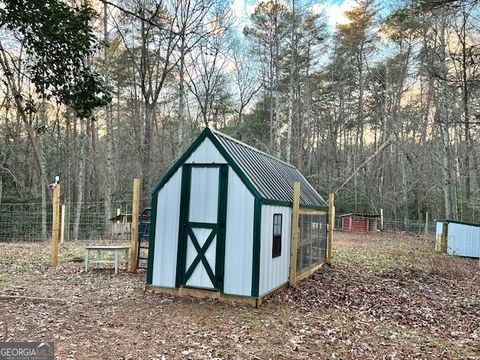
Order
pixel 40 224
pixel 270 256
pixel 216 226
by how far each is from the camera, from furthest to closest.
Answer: pixel 40 224 < pixel 270 256 < pixel 216 226

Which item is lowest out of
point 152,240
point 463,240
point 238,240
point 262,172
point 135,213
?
point 463,240

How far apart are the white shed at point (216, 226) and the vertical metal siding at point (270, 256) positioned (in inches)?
0.7

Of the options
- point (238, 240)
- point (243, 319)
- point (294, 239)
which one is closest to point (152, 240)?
point (238, 240)

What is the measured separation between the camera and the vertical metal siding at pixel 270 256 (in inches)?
276

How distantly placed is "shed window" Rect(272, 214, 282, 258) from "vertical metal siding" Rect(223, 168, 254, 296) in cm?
75

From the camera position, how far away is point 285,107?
26.7 metres

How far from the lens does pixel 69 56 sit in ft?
19.1

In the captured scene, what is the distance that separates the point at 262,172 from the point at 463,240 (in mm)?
10315

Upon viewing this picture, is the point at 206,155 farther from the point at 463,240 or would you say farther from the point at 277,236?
the point at 463,240

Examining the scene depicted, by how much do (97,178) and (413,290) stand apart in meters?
16.8

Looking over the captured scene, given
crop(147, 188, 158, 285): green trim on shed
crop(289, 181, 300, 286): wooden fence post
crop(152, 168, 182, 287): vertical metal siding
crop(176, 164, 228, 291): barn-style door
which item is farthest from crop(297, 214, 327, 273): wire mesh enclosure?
crop(147, 188, 158, 285): green trim on shed

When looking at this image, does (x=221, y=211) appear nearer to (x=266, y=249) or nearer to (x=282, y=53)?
(x=266, y=249)

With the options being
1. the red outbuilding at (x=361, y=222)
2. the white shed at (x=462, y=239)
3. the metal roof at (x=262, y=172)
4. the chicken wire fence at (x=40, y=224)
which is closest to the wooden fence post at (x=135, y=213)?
the metal roof at (x=262, y=172)

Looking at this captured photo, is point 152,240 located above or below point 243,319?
above
